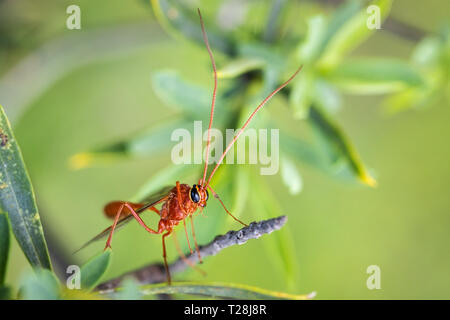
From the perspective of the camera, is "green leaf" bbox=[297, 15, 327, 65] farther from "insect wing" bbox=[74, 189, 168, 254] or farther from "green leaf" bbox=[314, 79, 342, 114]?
"insect wing" bbox=[74, 189, 168, 254]

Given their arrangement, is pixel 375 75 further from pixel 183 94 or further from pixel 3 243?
pixel 3 243

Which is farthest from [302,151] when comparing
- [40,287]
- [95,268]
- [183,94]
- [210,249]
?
[40,287]

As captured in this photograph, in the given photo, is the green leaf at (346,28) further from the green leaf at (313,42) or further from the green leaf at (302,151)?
the green leaf at (302,151)

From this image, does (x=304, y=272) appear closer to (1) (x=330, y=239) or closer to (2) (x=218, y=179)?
(1) (x=330, y=239)

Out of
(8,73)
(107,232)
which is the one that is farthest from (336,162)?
(8,73)

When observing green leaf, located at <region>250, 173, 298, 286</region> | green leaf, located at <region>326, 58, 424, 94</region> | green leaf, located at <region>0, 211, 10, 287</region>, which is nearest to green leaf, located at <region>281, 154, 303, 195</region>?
green leaf, located at <region>250, 173, 298, 286</region>

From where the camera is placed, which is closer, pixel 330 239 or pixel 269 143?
pixel 269 143

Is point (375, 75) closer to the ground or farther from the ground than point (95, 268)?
farther from the ground
